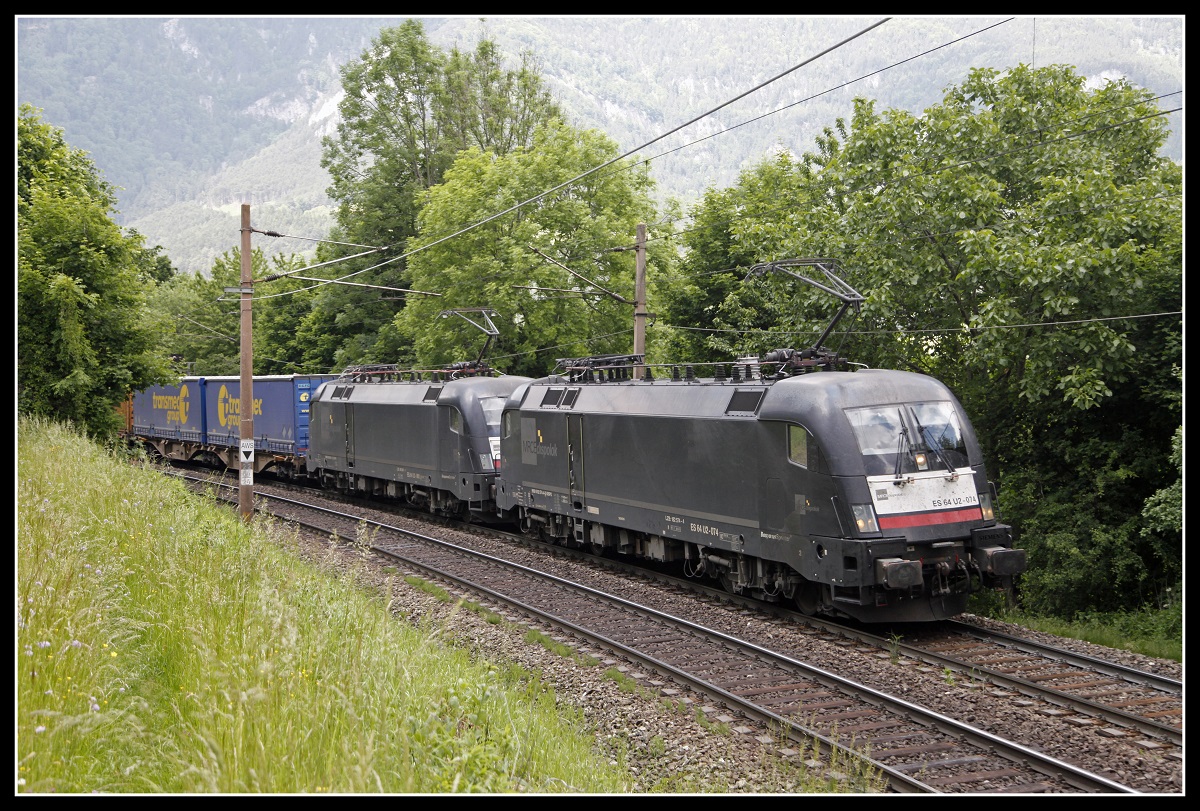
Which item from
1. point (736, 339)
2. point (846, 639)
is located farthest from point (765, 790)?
point (736, 339)

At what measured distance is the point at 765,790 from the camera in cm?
732

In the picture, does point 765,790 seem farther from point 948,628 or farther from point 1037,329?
point 1037,329

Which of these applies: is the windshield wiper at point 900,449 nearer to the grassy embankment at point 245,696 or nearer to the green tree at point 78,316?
the grassy embankment at point 245,696

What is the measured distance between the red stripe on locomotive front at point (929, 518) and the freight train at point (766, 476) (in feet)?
0.05

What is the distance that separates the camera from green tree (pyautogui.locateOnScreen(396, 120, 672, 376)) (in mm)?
32062

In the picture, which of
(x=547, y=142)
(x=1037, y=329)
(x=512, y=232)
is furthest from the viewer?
(x=547, y=142)

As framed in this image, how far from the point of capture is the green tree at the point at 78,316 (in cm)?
2280

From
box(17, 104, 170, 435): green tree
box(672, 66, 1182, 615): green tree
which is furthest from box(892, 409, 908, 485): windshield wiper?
box(17, 104, 170, 435): green tree

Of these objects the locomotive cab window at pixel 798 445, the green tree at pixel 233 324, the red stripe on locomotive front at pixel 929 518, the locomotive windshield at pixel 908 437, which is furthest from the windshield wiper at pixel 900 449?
the green tree at pixel 233 324

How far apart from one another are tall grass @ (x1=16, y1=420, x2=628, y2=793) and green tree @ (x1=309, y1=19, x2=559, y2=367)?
1485 inches

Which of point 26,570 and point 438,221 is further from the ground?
point 438,221

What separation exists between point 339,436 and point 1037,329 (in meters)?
18.5

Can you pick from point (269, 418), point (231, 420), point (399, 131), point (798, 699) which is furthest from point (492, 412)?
point (399, 131)

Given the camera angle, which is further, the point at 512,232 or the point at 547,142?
the point at 547,142
